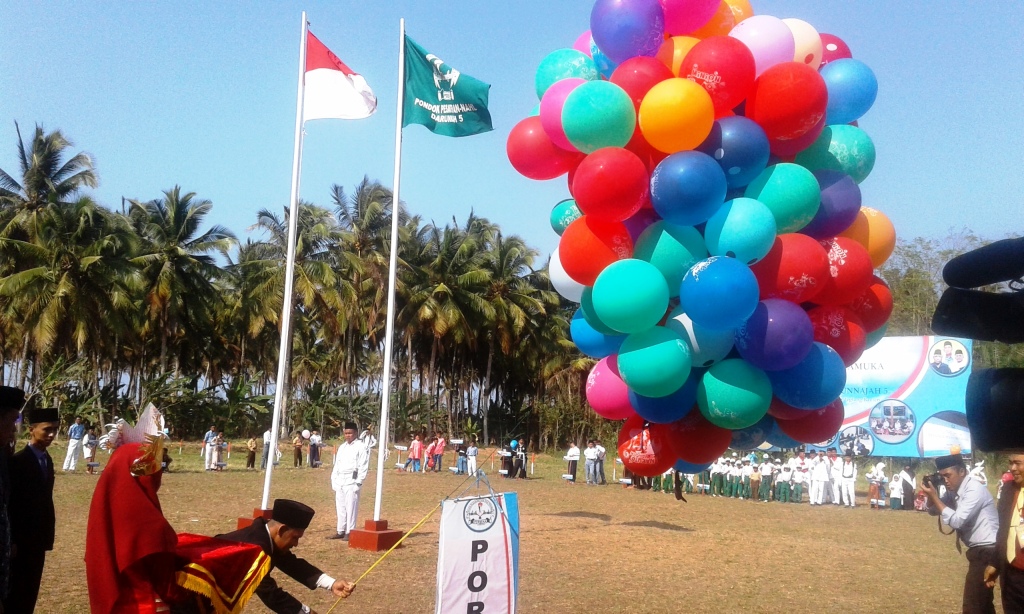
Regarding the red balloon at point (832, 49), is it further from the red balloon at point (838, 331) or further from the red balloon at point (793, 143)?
the red balloon at point (838, 331)

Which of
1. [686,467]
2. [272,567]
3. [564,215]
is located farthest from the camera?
[564,215]

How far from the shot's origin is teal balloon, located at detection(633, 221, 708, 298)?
16.5 feet

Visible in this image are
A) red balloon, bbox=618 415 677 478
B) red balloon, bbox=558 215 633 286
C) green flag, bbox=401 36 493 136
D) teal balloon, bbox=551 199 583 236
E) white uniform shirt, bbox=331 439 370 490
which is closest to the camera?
red balloon, bbox=558 215 633 286

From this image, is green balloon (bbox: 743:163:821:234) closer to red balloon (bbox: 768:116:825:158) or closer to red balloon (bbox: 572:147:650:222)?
red balloon (bbox: 768:116:825:158)

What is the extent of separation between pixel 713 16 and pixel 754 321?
6.80 ft

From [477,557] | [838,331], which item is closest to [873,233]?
[838,331]

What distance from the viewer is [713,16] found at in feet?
17.9

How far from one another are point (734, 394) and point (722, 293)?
69 centimetres

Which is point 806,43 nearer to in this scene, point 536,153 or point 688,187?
point 688,187

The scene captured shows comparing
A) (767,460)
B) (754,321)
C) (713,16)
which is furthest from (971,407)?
(767,460)

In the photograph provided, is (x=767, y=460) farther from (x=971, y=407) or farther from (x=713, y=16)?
(x=971, y=407)

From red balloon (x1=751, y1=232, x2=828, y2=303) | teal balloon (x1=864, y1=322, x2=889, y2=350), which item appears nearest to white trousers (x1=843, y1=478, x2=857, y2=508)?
teal balloon (x1=864, y1=322, x2=889, y2=350)

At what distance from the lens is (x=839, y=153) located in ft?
17.5

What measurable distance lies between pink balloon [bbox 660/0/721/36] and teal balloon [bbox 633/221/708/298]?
1.29 metres
